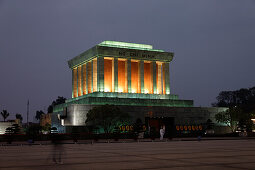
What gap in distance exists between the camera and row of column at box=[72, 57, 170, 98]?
70562 millimetres

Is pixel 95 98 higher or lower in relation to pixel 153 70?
lower

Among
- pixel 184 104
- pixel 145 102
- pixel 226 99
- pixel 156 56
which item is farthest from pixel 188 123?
pixel 226 99

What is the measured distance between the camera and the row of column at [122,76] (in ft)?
232

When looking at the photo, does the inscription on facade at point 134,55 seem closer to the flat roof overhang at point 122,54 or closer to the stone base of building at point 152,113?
the flat roof overhang at point 122,54

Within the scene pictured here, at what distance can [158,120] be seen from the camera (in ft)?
229

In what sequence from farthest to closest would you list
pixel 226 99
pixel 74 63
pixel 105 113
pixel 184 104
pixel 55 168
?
pixel 226 99 < pixel 74 63 < pixel 184 104 < pixel 105 113 < pixel 55 168

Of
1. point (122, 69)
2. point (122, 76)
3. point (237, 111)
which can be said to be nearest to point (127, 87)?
point (122, 76)

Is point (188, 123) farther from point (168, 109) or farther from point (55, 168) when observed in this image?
point (55, 168)

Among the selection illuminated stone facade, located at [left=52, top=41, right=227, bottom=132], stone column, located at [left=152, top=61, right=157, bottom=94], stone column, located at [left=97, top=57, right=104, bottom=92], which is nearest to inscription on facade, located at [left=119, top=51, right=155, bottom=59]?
illuminated stone facade, located at [left=52, top=41, right=227, bottom=132]

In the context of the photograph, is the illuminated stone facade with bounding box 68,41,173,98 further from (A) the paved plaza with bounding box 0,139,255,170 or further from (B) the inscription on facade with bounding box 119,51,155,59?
(A) the paved plaza with bounding box 0,139,255,170

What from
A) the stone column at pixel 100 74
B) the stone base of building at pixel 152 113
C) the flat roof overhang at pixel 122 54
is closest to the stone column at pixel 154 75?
the flat roof overhang at pixel 122 54

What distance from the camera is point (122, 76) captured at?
246ft

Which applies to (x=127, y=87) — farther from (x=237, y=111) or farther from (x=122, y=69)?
(x=237, y=111)

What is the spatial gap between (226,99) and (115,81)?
91653 mm
